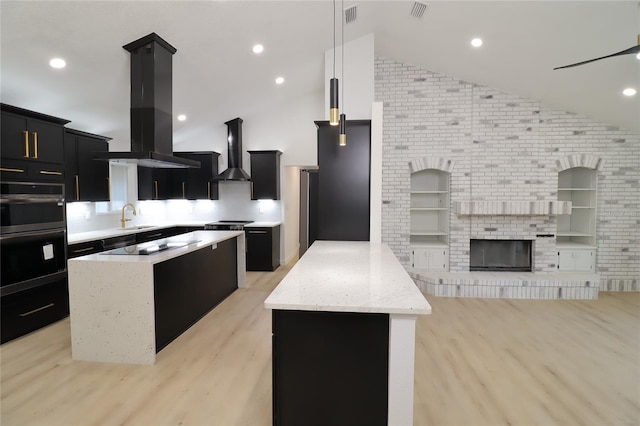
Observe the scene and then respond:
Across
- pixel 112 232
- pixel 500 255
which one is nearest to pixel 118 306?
pixel 112 232

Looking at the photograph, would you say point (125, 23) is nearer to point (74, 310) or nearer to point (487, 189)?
point (74, 310)

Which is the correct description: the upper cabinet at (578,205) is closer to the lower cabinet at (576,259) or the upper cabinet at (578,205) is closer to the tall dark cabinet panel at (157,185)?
the lower cabinet at (576,259)

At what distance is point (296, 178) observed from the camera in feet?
24.6

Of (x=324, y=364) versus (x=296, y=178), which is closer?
(x=324, y=364)

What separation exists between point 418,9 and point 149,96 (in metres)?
3.26

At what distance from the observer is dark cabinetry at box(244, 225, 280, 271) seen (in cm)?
599

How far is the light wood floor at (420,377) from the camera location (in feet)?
7.06

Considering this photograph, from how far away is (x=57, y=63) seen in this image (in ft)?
10.3

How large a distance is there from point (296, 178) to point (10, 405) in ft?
19.4

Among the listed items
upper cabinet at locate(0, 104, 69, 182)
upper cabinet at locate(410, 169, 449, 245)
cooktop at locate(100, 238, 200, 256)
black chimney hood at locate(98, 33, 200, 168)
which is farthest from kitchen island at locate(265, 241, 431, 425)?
upper cabinet at locate(410, 169, 449, 245)

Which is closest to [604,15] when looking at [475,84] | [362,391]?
[475,84]

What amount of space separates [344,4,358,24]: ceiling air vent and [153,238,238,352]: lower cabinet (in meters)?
3.38

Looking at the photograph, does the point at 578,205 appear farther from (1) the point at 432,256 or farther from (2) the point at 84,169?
(2) the point at 84,169

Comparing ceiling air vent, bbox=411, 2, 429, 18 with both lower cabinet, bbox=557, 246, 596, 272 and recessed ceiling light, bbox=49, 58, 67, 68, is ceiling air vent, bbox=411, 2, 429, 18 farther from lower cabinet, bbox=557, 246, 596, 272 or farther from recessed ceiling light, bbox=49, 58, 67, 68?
Result: lower cabinet, bbox=557, 246, 596, 272
